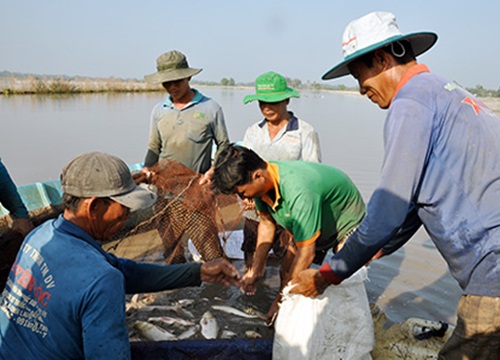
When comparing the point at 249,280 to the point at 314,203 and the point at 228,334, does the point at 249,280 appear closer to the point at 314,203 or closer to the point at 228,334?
the point at 228,334

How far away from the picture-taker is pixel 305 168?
2982 millimetres

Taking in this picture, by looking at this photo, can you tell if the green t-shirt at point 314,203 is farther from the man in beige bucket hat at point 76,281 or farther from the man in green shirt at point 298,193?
the man in beige bucket hat at point 76,281

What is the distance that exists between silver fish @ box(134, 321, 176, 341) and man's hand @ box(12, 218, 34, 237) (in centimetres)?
127

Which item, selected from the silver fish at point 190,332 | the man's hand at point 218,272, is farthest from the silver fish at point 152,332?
the man's hand at point 218,272

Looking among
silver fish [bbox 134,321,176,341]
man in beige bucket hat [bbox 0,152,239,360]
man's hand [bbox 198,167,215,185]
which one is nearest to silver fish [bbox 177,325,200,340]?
silver fish [bbox 134,321,176,341]

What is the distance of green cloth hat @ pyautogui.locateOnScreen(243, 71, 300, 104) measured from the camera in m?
4.11

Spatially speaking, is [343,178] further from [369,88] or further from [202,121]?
[202,121]

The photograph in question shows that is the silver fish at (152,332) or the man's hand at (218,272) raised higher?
the man's hand at (218,272)

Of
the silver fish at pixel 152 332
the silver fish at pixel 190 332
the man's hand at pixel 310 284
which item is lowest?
the silver fish at pixel 190 332

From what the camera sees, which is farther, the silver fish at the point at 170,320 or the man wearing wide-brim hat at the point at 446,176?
the silver fish at the point at 170,320

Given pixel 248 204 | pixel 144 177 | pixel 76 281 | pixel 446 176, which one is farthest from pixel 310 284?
pixel 144 177

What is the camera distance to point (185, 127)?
179 inches

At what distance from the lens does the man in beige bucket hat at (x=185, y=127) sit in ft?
14.5

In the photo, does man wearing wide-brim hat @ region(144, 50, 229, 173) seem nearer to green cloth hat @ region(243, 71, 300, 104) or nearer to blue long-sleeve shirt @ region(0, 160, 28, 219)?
green cloth hat @ region(243, 71, 300, 104)
